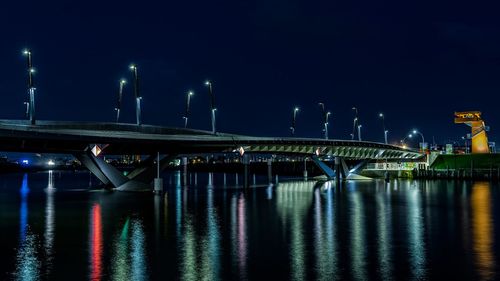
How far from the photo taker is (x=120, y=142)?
71688mm

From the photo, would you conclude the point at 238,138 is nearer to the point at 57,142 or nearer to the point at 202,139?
the point at 202,139

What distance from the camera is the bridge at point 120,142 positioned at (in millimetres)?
64375

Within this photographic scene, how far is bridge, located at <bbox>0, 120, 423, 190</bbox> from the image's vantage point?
64375 millimetres

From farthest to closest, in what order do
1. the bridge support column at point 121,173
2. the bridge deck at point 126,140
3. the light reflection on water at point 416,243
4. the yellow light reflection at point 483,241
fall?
the bridge support column at point 121,173 < the bridge deck at point 126,140 < the yellow light reflection at point 483,241 < the light reflection on water at point 416,243

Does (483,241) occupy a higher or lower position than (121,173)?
lower

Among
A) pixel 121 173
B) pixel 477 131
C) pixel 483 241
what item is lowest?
pixel 483 241

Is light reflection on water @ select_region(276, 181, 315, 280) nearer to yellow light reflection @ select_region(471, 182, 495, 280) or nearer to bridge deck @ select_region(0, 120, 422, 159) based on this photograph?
yellow light reflection @ select_region(471, 182, 495, 280)

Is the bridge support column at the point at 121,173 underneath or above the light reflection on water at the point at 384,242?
above

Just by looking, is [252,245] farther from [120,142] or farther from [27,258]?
[120,142]

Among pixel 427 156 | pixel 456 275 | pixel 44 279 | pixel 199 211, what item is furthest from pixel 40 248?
pixel 427 156

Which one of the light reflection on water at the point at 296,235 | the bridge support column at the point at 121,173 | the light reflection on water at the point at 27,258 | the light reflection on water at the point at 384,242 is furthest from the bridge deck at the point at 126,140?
the light reflection on water at the point at 384,242

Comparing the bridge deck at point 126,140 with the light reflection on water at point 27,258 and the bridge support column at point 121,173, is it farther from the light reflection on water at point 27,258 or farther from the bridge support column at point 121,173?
the light reflection on water at point 27,258

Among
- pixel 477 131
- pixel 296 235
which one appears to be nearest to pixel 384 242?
pixel 296 235

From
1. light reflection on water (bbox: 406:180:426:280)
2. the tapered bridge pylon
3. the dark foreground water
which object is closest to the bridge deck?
the dark foreground water
